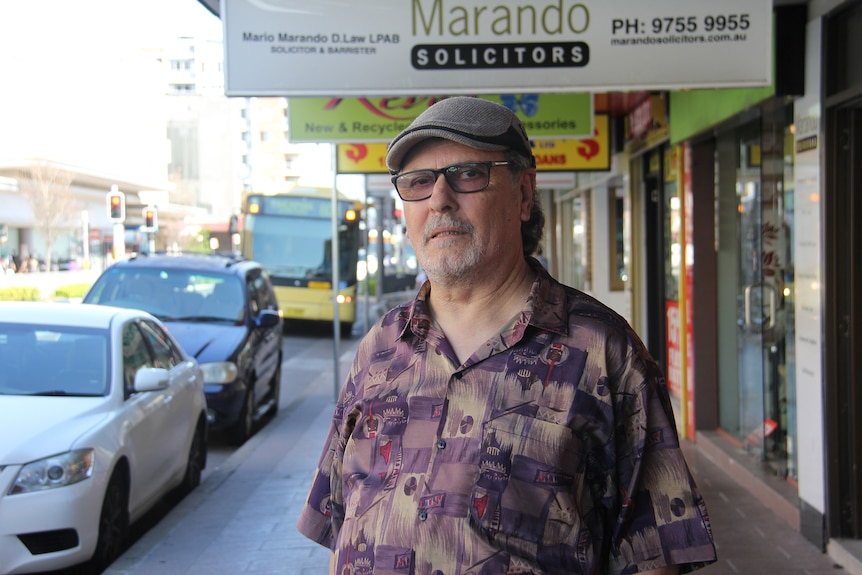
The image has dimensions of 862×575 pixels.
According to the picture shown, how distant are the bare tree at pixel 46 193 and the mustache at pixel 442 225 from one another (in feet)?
147

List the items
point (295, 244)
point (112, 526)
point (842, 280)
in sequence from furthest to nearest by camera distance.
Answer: point (295, 244) < point (112, 526) < point (842, 280)

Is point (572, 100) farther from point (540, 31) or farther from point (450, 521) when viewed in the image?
point (450, 521)

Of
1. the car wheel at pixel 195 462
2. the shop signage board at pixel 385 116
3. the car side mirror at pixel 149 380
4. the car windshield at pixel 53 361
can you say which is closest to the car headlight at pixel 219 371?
the car wheel at pixel 195 462

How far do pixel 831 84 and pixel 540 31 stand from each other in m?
1.69

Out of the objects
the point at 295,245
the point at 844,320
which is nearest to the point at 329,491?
the point at 844,320

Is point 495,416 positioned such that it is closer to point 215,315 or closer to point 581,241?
point 215,315

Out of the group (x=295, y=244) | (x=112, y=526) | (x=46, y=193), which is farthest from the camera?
(x=46, y=193)

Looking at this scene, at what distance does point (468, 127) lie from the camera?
2078 mm

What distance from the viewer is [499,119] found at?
2119 mm

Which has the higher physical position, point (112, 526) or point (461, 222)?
point (461, 222)

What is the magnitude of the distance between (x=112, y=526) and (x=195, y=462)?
206 cm

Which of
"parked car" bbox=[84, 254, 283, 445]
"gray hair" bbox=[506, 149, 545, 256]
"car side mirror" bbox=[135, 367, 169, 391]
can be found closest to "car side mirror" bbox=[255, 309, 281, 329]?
"parked car" bbox=[84, 254, 283, 445]

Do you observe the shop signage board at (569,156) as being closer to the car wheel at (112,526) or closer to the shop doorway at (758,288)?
the shop doorway at (758,288)

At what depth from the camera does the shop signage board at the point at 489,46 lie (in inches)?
182
